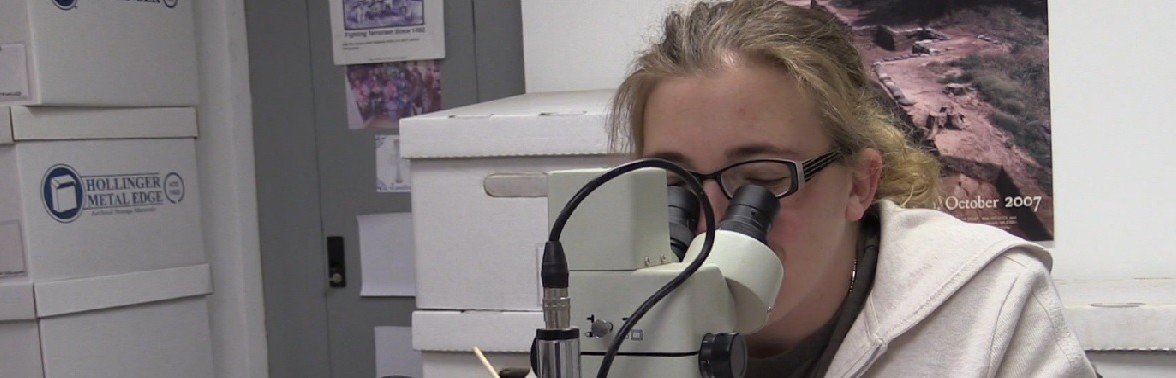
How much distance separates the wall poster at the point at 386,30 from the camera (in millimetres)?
2113

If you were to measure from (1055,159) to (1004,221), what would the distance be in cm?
12

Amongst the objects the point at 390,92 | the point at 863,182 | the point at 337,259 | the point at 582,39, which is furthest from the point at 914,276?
the point at 337,259

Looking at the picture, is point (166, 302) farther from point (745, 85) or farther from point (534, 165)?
point (745, 85)

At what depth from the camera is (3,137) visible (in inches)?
71.3

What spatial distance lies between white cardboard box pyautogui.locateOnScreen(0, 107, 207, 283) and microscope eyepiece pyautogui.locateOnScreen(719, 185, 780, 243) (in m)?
1.44

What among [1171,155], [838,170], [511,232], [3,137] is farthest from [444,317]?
[1171,155]

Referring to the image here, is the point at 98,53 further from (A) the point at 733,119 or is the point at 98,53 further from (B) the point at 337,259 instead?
(A) the point at 733,119

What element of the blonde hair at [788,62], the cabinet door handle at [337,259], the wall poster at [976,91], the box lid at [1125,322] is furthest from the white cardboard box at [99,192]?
the box lid at [1125,322]

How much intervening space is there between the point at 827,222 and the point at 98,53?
1456 mm

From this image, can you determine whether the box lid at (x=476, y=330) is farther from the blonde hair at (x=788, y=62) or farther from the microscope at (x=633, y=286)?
the microscope at (x=633, y=286)

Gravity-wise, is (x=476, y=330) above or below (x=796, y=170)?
below

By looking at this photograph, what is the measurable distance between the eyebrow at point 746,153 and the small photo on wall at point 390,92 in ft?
4.11

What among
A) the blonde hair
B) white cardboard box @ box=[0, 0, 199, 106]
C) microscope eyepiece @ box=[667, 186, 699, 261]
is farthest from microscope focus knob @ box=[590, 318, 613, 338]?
white cardboard box @ box=[0, 0, 199, 106]

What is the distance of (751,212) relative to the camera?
0.84 metres
